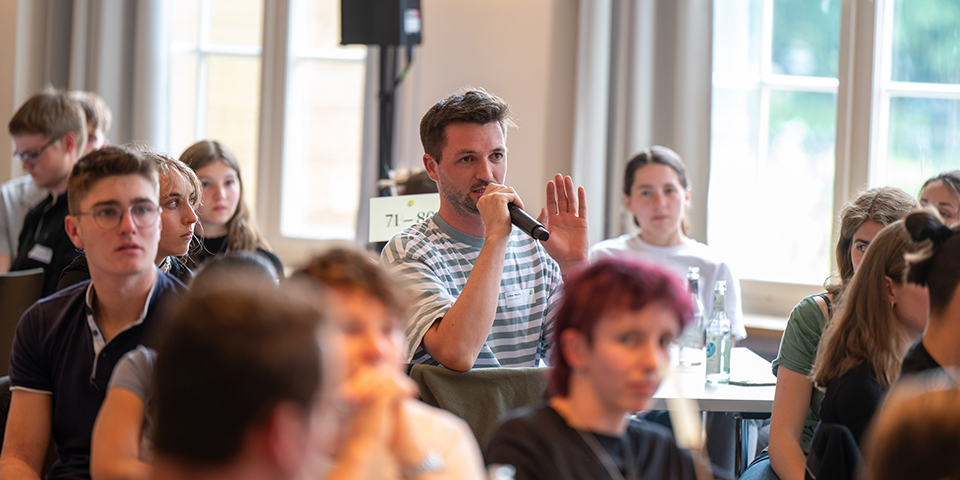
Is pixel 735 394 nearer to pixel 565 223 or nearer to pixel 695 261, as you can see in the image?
pixel 565 223

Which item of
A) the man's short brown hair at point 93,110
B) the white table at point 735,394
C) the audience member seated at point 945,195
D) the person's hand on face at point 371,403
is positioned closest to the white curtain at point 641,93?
the audience member seated at point 945,195

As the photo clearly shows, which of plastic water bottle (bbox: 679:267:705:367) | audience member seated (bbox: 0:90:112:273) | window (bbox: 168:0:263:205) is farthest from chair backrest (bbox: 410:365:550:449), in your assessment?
window (bbox: 168:0:263:205)

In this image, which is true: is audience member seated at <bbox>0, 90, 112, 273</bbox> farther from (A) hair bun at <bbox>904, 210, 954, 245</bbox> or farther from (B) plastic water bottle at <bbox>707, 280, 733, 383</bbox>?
(A) hair bun at <bbox>904, 210, 954, 245</bbox>

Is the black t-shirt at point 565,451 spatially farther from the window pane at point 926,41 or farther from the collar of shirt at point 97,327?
the window pane at point 926,41

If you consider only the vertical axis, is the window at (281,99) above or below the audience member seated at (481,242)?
above

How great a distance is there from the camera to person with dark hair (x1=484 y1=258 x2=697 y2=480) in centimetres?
115

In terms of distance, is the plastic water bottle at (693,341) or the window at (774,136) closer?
the plastic water bottle at (693,341)

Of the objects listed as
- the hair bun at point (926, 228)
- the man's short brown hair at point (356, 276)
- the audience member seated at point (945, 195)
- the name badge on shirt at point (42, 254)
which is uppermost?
the audience member seated at point (945, 195)

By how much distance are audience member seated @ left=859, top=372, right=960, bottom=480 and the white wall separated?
318 centimetres

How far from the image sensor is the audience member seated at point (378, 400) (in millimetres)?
1017

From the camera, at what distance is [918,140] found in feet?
12.6

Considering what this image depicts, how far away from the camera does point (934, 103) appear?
3.82 metres

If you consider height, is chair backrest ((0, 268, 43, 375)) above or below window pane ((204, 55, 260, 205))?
below

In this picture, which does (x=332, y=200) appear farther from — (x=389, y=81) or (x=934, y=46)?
(x=934, y=46)
